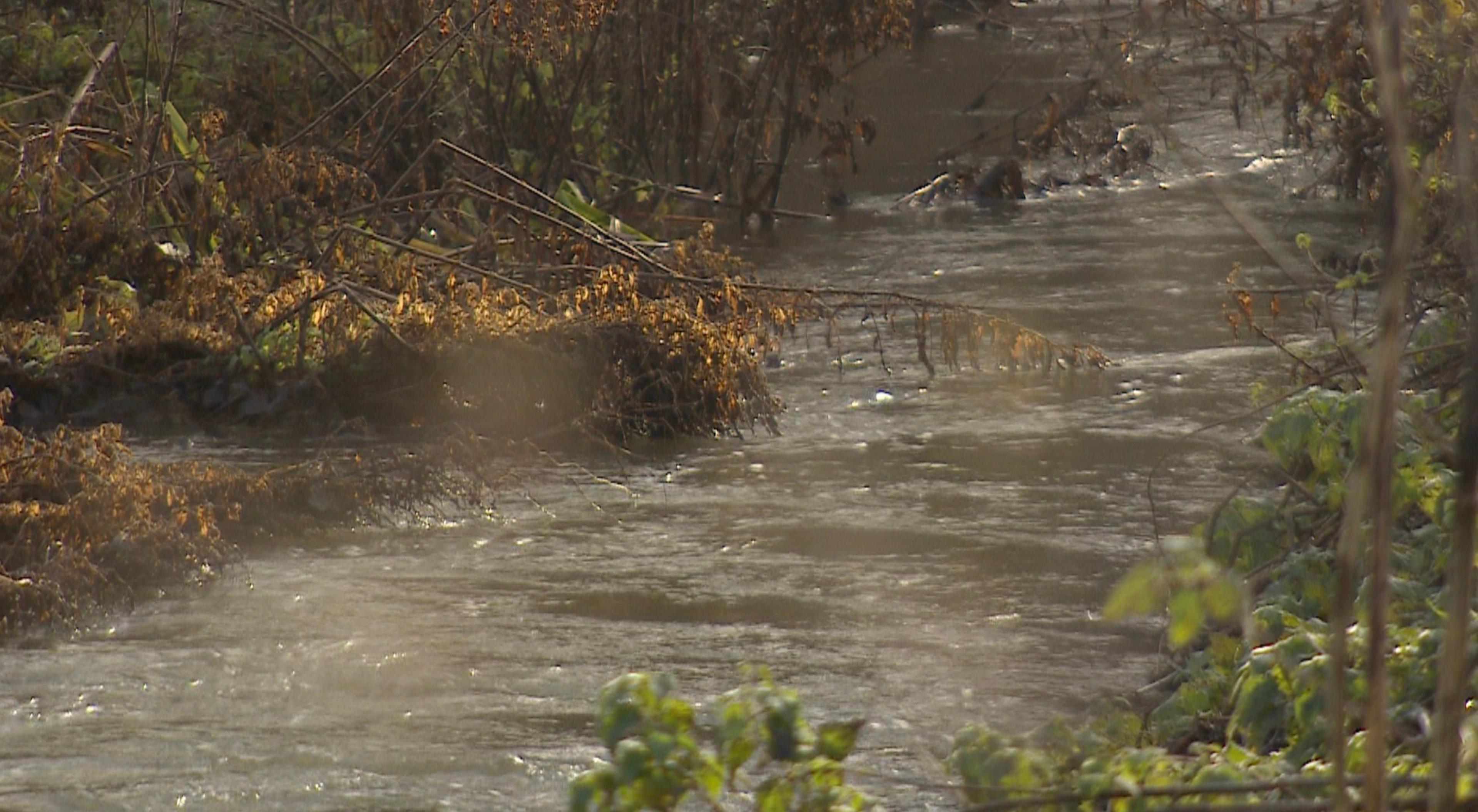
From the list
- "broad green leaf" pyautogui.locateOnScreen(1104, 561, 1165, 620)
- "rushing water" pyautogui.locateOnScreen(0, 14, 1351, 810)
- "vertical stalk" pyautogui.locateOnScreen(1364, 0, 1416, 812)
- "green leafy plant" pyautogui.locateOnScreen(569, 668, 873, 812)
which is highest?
"vertical stalk" pyautogui.locateOnScreen(1364, 0, 1416, 812)

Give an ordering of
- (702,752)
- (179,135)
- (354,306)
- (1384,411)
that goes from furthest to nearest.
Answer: (179,135)
(354,306)
(702,752)
(1384,411)

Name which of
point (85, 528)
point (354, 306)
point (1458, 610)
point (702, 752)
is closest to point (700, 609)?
point (85, 528)

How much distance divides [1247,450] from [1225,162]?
269 inches

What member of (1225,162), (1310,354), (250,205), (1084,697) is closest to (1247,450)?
(1310,354)

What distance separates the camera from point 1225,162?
13977 mm

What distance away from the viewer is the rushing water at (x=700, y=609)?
4.69 meters

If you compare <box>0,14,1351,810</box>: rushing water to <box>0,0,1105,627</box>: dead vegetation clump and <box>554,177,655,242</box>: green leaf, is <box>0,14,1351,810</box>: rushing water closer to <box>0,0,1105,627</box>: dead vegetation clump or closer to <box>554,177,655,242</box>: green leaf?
<box>0,0,1105,627</box>: dead vegetation clump

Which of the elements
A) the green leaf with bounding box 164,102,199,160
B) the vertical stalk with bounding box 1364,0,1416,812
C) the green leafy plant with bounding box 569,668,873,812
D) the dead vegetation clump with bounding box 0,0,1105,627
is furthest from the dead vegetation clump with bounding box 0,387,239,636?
the vertical stalk with bounding box 1364,0,1416,812

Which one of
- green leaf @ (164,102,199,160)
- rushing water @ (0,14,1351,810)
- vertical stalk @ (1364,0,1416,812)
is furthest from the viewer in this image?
Result: green leaf @ (164,102,199,160)

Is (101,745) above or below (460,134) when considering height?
below

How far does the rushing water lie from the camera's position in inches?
185

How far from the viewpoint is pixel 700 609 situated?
5879 mm

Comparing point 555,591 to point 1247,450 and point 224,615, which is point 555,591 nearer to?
point 224,615

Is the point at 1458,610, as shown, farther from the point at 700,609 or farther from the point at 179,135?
the point at 179,135
